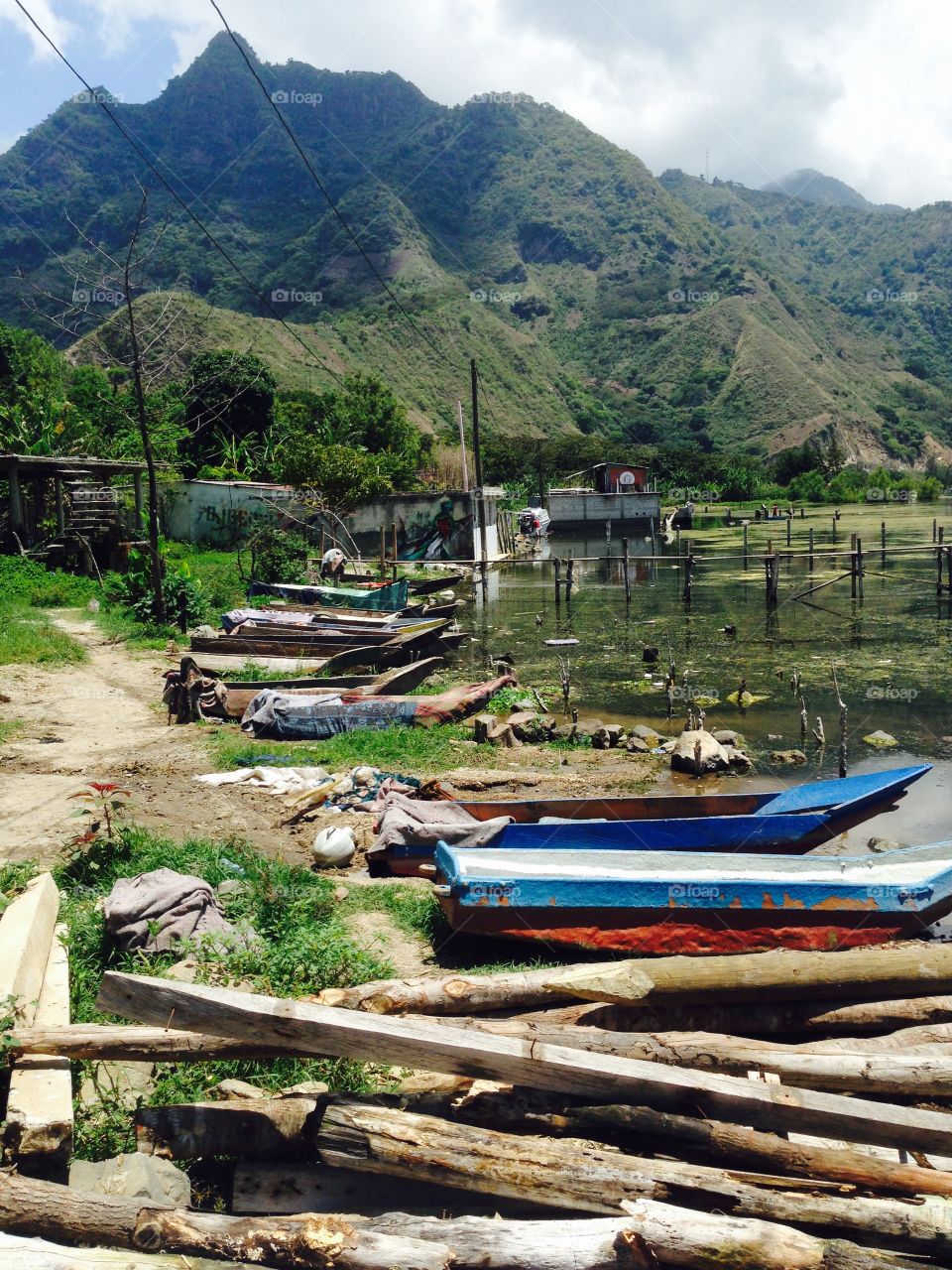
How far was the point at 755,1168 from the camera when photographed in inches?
150

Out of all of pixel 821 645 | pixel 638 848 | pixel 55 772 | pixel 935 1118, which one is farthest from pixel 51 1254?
pixel 821 645

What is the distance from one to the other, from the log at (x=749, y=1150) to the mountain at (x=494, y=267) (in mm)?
67487

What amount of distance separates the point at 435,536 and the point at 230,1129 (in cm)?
3207

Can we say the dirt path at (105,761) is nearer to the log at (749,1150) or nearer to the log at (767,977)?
the log at (767,977)

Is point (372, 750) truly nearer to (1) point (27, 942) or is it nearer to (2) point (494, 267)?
(1) point (27, 942)

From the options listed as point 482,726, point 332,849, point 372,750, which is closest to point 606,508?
point 482,726

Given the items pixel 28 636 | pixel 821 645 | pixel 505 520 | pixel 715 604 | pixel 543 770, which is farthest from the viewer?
pixel 505 520

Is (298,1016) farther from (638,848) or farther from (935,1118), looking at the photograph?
(638,848)

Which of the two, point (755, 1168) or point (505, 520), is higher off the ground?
point (505, 520)

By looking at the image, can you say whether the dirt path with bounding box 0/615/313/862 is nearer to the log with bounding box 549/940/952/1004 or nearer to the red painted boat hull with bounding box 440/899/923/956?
the red painted boat hull with bounding box 440/899/923/956

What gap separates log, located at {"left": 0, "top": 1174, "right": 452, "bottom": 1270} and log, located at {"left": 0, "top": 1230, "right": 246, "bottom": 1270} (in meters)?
0.08

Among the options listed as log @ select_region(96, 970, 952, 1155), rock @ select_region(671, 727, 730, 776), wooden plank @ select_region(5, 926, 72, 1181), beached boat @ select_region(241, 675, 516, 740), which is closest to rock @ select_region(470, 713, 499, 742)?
beached boat @ select_region(241, 675, 516, 740)

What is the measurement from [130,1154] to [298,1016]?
91 cm

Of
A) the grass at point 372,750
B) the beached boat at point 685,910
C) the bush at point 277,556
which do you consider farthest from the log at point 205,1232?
the bush at point 277,556
